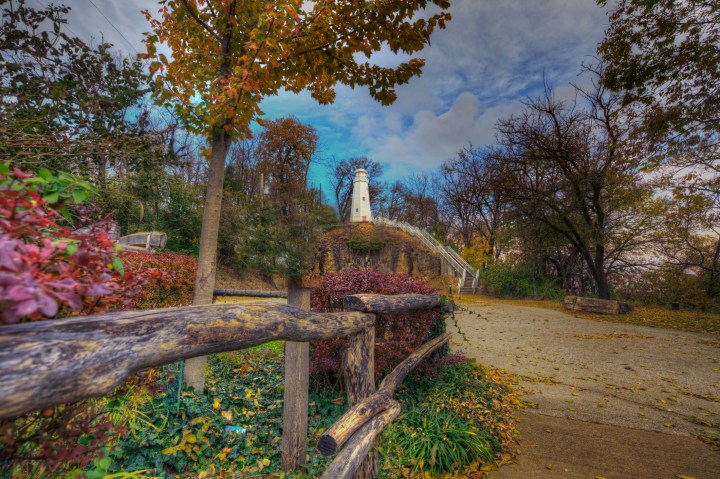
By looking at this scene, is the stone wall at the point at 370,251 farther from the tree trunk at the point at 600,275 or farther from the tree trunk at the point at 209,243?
the tree trunk at the point at 209,243

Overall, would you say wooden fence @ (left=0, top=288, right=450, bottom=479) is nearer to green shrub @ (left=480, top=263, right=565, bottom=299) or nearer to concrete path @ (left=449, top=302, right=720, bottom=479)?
concrete path @ (left=449, top=302, right=720, bottom=479)

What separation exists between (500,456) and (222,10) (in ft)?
17.3

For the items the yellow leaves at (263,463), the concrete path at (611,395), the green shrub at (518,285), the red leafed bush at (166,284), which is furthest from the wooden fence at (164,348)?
the green shrub at (518,285)

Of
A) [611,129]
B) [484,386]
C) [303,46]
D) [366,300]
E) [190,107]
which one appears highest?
[611,129]

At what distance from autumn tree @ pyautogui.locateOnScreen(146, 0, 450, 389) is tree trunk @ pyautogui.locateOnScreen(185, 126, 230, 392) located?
0.03 ft

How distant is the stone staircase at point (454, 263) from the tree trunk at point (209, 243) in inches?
733

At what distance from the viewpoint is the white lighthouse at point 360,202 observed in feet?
86.6

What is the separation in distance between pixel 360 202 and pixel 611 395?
74.8 ft

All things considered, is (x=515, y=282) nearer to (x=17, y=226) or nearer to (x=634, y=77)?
(x=634, y=77)

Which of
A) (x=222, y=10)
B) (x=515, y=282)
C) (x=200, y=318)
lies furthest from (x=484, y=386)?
(x=515, y=282)

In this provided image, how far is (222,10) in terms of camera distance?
138 inches

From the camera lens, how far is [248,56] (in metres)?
3.07

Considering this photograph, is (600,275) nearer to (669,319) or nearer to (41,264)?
(669,319)

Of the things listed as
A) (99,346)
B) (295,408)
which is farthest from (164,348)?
(295,408)
